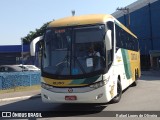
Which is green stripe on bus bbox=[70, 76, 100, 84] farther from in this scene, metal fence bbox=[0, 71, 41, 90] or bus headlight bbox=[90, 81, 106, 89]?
metal fence bbox=[0, 71, 41, 90]

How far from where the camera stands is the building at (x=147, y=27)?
60.2 m

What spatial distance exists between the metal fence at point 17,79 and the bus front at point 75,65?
11010mm

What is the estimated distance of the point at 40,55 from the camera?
44.1 ft

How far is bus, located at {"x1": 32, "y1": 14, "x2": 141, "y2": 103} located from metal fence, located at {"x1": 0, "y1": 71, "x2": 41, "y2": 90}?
36.0 feet

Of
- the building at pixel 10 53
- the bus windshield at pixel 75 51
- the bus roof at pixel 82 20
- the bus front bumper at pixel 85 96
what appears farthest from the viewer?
the building at pixel 10 53

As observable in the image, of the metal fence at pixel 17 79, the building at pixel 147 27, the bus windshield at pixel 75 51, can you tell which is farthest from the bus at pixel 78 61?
the building at pixel 147 27

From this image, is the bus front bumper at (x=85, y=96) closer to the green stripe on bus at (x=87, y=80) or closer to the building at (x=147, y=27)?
the green stripe on bus at (x=87, y=80)

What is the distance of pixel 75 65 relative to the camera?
12438 millimetres

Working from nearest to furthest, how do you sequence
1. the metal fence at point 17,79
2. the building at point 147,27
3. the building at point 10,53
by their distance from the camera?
the metal fence at point 17,79
the building at point 147,27
the building at point 10,53

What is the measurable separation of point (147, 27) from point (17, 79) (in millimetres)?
43340

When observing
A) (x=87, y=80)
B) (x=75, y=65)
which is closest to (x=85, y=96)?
(x=87, y=80)

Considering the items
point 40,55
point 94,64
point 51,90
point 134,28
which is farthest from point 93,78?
point 134,28

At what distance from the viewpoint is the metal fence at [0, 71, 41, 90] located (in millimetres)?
23547

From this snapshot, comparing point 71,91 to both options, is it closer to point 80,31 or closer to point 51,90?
point 51,90
